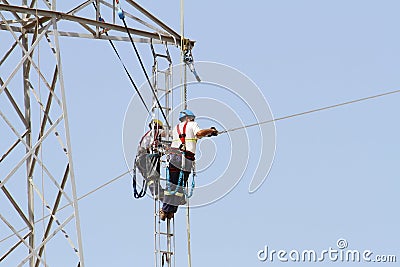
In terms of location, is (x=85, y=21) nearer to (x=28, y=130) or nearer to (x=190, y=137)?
(x=28, y=130)

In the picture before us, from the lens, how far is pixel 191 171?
19.2 metres

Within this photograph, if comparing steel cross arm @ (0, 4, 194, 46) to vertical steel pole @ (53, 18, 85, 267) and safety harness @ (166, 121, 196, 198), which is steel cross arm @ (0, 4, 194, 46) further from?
safety harness @ (166, 121, 196, 198)

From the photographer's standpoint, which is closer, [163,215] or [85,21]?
[85,21]

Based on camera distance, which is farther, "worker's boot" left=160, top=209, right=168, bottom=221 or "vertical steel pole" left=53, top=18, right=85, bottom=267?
"worker's boot" left=160, top=209, right=168, bottom=221

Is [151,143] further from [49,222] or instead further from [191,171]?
[49,222]

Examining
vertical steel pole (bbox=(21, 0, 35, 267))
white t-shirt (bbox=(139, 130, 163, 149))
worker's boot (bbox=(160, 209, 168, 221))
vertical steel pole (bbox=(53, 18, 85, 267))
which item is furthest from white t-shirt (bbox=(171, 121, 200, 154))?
vertical steel pole (bbox=(53, 18, 85, 267))

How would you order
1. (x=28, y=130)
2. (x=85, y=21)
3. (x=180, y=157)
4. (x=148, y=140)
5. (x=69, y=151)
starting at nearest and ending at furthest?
1. (x=69, y=151)
2. (x=85, y=21)
3. (x=28, y=130)
4. (x=180, y=157)
5. (x=148, y=140)

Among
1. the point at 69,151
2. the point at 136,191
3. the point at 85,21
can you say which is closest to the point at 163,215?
the point at 136,191

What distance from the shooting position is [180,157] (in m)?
19.0

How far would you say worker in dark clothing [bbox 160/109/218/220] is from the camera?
62.4 feet

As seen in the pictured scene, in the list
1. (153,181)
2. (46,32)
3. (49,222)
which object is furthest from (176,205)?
(46,32)

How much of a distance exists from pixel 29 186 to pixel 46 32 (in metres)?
2.35

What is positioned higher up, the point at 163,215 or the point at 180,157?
the point at 180,157

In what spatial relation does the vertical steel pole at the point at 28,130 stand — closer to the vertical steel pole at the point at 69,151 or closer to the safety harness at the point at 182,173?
the vertical steel pole at the point at 69,151
